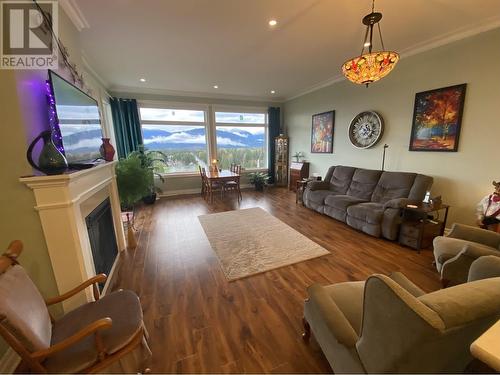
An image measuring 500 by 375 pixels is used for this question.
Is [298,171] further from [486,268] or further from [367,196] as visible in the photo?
[486,268]

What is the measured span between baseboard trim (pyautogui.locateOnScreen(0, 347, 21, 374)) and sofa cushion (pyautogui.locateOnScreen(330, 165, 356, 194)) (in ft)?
15.4

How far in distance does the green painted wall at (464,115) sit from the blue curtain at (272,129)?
2563mm

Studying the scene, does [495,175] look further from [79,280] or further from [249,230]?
[79,280]

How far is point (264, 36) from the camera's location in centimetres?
282

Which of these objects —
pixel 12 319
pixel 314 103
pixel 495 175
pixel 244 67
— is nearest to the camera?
pixel 12 319

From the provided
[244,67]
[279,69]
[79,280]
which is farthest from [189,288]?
[279,69]

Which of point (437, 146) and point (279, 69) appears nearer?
point (437, 146)

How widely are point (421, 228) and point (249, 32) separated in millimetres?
3440

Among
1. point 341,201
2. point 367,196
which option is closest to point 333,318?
point 341,201

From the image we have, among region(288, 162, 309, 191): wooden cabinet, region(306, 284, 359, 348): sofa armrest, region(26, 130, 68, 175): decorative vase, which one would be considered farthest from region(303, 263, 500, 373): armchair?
region(288, 162, 309, 191): wooden cabinet

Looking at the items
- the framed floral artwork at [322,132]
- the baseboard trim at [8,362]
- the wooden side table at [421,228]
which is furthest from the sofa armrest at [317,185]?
the baseboard trim at [8,362]

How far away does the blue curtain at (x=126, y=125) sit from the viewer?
5.09 meters

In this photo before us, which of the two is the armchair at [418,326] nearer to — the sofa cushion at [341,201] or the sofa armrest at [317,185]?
the sofa cushion at [341,201]

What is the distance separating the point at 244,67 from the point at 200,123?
8.38 feet
